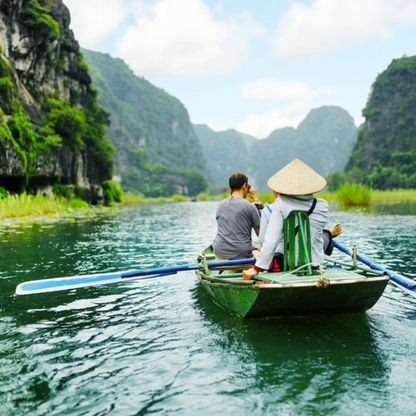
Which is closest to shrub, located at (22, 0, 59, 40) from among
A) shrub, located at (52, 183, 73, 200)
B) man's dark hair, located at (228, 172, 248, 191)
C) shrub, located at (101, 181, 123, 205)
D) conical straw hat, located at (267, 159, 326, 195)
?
shrub, located at (52, 183, 73, 200)

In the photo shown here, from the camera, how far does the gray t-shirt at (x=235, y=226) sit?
537 centimetres

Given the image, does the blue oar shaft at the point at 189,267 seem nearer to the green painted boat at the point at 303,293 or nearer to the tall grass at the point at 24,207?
the green painted boat at the point at 303,293

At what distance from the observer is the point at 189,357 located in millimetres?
3682

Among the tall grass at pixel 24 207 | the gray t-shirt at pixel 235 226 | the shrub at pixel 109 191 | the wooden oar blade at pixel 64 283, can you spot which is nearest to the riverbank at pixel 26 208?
the tall grass at pixel 24 207

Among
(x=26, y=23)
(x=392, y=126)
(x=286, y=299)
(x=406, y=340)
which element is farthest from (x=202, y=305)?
(x=392, y=126)

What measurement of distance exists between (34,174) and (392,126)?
245 ft

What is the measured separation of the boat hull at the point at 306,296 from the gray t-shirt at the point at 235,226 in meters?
1.07

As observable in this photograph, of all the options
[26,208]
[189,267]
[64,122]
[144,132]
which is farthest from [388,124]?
[144,132]

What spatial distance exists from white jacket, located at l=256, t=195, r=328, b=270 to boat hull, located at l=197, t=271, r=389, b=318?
0.30 metres

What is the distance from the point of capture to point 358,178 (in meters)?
78.5

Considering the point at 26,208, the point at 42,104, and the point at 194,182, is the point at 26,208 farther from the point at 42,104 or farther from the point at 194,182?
the point at 194,182

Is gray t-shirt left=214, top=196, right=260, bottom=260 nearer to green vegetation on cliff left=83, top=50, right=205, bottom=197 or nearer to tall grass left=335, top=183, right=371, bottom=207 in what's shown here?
tall grass left=335, top=183, right=371, bottom=207

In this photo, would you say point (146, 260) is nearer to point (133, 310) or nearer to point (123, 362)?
point (133, 310)

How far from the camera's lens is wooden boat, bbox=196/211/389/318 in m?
3.86
